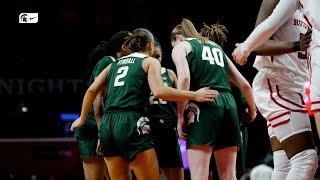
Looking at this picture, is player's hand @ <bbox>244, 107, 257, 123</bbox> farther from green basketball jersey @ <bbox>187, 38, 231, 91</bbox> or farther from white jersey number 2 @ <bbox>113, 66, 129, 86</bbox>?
white jersey number 2 @ <bbox>113, 66, 129, 86</bbox>

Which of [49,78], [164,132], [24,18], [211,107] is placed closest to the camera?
[211,107]

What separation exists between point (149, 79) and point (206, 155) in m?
0.79

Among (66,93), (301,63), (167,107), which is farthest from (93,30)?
(301,63)

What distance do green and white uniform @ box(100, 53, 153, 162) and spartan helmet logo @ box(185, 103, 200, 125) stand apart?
0.35 meters

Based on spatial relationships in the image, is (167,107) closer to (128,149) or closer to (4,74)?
(128,149)

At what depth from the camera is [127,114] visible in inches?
182

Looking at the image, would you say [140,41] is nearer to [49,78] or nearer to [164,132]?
[164,132]

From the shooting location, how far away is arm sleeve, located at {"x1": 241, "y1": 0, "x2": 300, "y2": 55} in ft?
11.3

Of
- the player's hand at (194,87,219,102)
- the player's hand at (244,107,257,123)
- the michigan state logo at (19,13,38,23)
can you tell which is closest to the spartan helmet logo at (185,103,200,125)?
the player's hand at (194,87,219,102)

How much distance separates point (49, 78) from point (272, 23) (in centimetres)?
1484

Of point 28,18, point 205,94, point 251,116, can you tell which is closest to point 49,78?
point 28,18

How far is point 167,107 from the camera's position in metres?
5.41

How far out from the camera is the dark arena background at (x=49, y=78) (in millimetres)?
17562

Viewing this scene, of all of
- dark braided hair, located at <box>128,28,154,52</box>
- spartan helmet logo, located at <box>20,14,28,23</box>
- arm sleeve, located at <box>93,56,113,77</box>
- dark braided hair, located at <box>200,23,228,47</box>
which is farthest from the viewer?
spartan helmet logo, located at <box>20,14,28,23</box>
